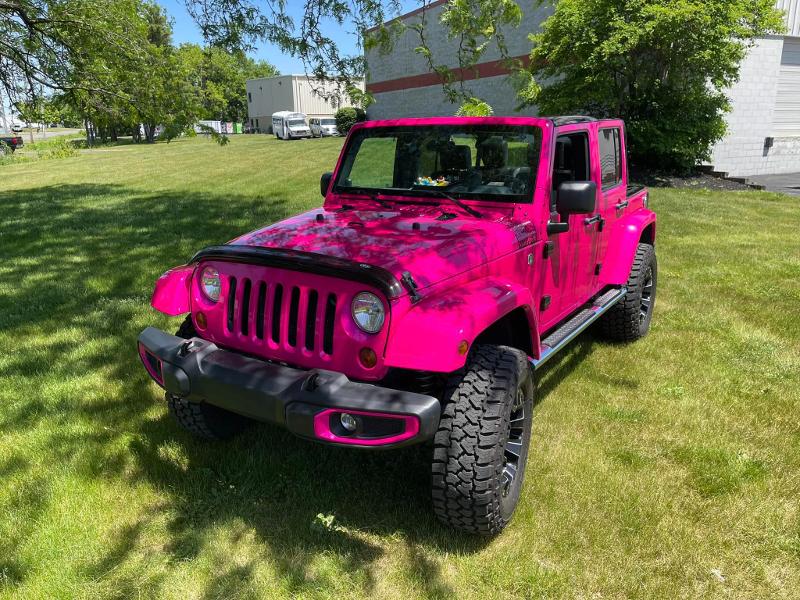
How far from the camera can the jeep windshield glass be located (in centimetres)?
341

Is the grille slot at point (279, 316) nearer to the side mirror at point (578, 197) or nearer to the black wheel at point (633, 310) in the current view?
the side mirror at point (578, 197)

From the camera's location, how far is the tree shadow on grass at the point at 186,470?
2.57 m

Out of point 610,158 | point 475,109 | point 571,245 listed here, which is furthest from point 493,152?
point 610,158

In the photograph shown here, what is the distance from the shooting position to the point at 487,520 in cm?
251

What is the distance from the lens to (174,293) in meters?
3.05

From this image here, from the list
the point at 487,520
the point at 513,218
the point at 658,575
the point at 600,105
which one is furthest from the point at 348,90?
the point at 600,105

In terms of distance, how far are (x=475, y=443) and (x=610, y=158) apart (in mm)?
2805

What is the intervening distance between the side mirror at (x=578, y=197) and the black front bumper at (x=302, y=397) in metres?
1.44

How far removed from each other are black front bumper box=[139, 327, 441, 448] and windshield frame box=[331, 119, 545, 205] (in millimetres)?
1469

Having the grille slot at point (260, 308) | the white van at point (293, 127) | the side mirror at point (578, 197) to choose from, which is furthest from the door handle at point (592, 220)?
the white van at point (293, 127)

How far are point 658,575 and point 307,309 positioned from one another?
1.83m

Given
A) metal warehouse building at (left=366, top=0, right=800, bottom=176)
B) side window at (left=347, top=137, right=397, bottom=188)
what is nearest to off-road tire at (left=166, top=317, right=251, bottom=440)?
side window at (left=347, top=137, right=397, bottom=188)

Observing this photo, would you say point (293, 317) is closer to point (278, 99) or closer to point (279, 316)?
point (279, 316)

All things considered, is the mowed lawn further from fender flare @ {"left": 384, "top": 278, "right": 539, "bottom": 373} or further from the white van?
the white van
